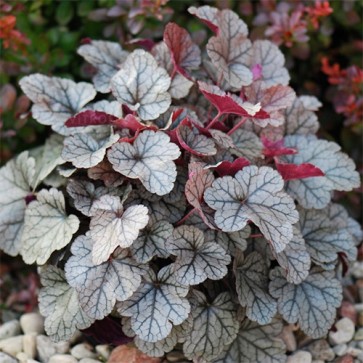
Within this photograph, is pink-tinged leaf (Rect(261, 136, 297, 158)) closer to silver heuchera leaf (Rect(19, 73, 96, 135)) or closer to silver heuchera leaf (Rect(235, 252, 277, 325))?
silver heuchera leaf (Rect(235, 252, 277, 325))

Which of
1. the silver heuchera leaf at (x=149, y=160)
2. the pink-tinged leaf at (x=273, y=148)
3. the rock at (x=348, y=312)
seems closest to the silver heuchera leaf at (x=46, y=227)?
the silver heuchera leaf at (x=149, y=160)

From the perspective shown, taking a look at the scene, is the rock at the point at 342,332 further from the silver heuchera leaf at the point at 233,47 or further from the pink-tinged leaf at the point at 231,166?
the silver heuchera leaf at the point at 233,47

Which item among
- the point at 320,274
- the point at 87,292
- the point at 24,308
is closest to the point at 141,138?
the point at 87,292

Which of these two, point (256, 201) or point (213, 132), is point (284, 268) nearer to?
point (256, 201)

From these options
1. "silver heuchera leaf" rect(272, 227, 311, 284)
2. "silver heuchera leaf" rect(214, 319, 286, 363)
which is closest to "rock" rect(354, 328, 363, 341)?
"silver heuchera leaf" rect(214, 319, 286, 363)

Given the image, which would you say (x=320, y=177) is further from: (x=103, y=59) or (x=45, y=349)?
(x=45, y=349)

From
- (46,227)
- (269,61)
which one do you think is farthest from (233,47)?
(46,227)

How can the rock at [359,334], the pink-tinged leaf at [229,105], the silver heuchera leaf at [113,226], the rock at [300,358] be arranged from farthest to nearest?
the rock at [359,334] < the rock at [300,358] < the pink-tinged leaf at [229,105] < the silver heuchera leaf at [113,226]
